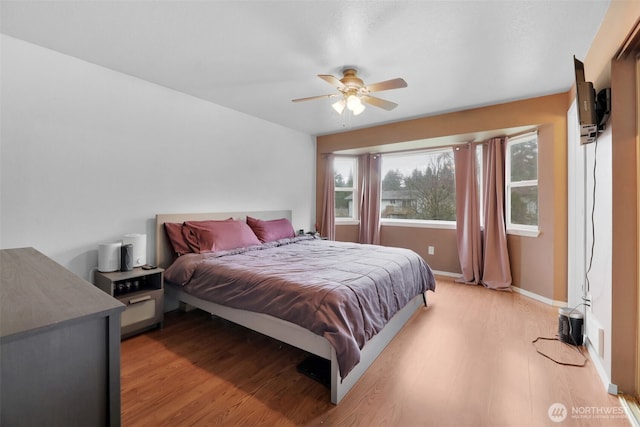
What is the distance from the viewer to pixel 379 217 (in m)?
4.81

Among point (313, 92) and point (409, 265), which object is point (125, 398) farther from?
point (313, 92)

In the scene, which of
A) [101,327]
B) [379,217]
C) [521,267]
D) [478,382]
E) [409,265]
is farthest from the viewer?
[379,217]

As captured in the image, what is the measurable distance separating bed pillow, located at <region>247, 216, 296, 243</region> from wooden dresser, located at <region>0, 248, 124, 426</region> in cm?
273

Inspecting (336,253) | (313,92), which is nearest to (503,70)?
(313,92)

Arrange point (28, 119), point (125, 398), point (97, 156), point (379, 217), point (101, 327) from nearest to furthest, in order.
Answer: point (101, 327)
point (125, 398)
point (28, 119)
point (97, 156)
point (379, 217)

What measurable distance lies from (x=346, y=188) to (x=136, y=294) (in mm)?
3587

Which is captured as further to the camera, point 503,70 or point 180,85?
point 180,85

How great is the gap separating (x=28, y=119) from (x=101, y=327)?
2381 millimetres

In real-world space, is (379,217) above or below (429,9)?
below

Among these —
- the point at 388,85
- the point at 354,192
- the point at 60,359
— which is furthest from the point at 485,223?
the point at 60,359

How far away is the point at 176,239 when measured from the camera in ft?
9.48

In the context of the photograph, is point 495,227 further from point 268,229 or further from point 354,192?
point 268,229

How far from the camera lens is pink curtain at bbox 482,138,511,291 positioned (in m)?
3.66

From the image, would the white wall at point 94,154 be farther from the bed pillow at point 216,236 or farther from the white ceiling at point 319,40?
the bed pillow at point 216,236
